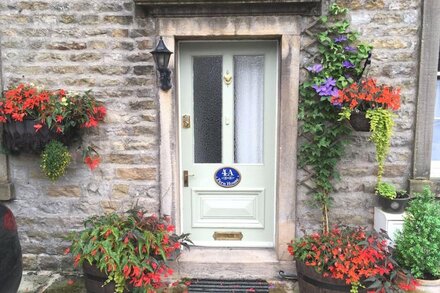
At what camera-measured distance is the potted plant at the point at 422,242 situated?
122 inches

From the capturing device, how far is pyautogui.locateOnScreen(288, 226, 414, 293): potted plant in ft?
9.93

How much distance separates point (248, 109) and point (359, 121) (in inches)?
44.0

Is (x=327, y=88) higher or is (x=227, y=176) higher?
(x=327, y=88)

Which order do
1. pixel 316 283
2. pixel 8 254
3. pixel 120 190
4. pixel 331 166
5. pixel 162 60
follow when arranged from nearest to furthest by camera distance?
pixel 8 254
pixel 316 283
pixel 162 60
pixel 331 166
pixel 120 190

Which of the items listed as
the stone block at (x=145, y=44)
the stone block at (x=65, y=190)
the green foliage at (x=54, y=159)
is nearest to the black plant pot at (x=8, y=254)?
the green foliage at (x=54, y=159)

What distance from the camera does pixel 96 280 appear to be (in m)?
3.29

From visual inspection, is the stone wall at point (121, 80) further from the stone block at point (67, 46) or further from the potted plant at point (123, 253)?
the potted plant at point (123, 253)

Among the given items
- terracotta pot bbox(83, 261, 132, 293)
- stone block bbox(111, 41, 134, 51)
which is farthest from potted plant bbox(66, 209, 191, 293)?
stone block bbox(111, 41, 134, 51)

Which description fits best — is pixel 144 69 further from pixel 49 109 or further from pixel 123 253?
pixel 123 253

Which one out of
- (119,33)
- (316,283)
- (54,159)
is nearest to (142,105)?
(119,33)

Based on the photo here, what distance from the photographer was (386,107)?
325cm

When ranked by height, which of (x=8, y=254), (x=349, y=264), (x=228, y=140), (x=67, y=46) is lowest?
(x=349, y=264)

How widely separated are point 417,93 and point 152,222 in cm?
279

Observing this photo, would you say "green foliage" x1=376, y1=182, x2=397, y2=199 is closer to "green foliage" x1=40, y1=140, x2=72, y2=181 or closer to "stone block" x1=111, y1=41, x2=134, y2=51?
"stone block" x1=111, y1=41, x2=134, y2=51
